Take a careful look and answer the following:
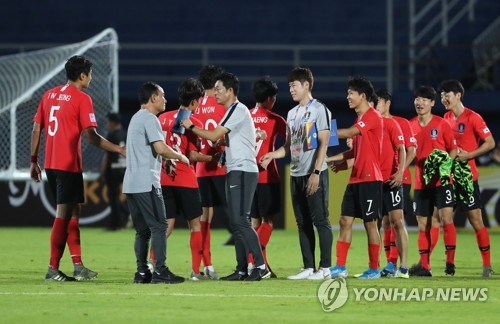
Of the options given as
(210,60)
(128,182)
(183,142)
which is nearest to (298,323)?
(128,182)

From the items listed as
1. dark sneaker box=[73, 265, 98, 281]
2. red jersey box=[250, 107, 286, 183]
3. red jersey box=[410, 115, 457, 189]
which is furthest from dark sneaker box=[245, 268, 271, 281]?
red jersey box=[410, 115, 457, 189]

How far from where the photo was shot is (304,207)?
11.1 metres

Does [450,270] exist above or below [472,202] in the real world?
below

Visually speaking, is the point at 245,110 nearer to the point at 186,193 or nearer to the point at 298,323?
the point at 186,193

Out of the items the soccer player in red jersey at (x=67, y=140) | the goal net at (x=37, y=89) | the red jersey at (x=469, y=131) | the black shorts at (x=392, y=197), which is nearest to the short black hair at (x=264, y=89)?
the black shorts at (x=392, y=197)

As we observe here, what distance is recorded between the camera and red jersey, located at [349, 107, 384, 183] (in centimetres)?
1096

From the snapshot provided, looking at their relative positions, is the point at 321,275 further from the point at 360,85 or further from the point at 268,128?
the point at 360,85

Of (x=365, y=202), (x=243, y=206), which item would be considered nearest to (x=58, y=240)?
(x=243, y=206)

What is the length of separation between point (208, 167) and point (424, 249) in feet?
7.99

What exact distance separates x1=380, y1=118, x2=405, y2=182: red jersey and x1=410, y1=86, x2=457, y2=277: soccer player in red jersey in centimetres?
57

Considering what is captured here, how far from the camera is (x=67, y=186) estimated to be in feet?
35.9

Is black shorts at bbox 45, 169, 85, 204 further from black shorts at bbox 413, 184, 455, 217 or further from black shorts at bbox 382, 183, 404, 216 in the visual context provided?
black shorts at bbox 413, 184, 455, 217

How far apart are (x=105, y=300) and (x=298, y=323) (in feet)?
6.34

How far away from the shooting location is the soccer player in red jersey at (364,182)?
10906 millimetres
